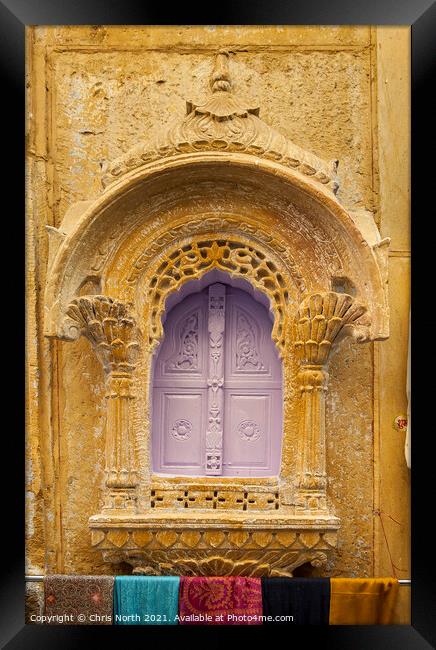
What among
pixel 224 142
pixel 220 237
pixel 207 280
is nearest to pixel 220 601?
pixel 207 280

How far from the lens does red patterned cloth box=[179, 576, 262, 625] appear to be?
5.00 metres

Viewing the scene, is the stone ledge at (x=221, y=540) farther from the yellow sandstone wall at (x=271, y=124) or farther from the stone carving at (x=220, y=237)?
the stone carving at (x=220, y=237)

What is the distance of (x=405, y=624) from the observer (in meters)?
5.15

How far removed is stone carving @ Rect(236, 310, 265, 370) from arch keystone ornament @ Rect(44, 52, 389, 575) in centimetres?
29

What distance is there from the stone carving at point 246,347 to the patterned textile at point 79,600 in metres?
1.56

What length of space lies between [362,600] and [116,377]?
→ 77.4 inches

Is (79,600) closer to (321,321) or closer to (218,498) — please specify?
(218,498)

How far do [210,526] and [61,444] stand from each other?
1.16m

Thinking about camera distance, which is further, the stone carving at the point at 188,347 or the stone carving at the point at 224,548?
the stone carving at the point at 188,347

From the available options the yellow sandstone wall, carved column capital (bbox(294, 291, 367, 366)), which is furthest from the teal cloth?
carved column capital (bbox(294, 291, 367, 366))

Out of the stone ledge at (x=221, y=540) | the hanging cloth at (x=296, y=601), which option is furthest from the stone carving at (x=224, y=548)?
the hanging cloth at (x=296, y=601)

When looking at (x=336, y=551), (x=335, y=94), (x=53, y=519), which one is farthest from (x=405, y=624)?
(x=335, y=94)

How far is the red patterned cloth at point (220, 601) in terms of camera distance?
16.4ft

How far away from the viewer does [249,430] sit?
18.1ft
